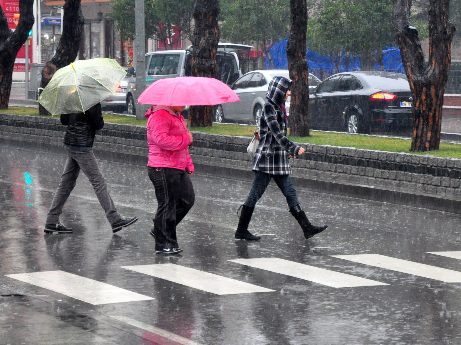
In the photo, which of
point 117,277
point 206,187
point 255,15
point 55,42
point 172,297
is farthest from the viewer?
point 55,42

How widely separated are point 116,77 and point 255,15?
3722 cm

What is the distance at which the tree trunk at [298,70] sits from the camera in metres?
22.8

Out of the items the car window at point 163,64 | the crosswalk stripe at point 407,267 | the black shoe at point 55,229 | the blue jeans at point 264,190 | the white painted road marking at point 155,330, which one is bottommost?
the black shoe at point 55,229

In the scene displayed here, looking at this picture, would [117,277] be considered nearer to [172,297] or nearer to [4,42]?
[172,297]

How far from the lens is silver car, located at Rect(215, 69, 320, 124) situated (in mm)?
33031

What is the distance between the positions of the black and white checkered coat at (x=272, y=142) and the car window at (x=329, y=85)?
1754 cm

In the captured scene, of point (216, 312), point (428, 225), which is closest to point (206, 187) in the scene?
point (428, 225)

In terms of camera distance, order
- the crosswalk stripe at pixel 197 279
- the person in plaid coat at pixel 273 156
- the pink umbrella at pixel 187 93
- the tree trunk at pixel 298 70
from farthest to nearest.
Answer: the tree trunk at pixel 298 70
the person in plaid coat at pixel 273 156
the pink umbrella at pixel 187 93
the crosswalk stripe at pixel 197 279

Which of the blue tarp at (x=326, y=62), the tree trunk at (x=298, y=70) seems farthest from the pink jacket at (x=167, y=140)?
the blue tarp at (x=326, y=62)

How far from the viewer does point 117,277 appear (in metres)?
11.1

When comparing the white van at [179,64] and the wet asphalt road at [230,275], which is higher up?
the white van at [179,64]

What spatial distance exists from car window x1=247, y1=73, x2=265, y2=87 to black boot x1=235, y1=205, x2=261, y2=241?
19.8 meters

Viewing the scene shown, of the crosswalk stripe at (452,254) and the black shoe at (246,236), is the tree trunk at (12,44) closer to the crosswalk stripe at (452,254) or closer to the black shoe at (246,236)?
the black shoe at (246,236)

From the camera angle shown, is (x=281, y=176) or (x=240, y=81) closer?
(x=281, y=176)
